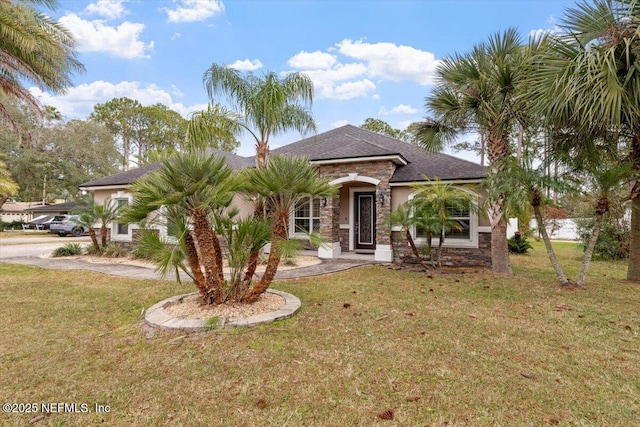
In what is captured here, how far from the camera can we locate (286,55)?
1541 centimetres

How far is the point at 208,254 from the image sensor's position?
5.18m

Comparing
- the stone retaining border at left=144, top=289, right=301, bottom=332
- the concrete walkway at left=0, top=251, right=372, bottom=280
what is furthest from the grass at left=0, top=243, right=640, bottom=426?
the concrete walkway at left=0, top=251, right=372, bottom=280

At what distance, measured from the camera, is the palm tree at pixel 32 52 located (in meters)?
8.90

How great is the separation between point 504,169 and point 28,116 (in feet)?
133

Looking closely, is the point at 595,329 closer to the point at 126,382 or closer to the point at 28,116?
the point at 126,382

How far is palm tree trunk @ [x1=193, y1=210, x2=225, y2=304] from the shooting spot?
199 inches

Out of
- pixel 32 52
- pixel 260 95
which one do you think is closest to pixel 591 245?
pixel 260 95

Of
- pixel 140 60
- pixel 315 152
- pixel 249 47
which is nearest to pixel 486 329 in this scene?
pixel 315 152

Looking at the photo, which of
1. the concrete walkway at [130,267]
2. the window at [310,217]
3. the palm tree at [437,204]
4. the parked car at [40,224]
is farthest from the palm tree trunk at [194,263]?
the parked car at [40,224]

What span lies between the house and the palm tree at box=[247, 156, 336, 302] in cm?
418

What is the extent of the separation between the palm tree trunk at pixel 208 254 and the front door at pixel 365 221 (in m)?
8.82

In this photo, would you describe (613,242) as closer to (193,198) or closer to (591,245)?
(591,245)

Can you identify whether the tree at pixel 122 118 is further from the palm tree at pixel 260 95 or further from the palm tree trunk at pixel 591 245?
the palm tree trunk at pixel 591 245

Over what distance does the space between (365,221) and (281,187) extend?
8876mm
